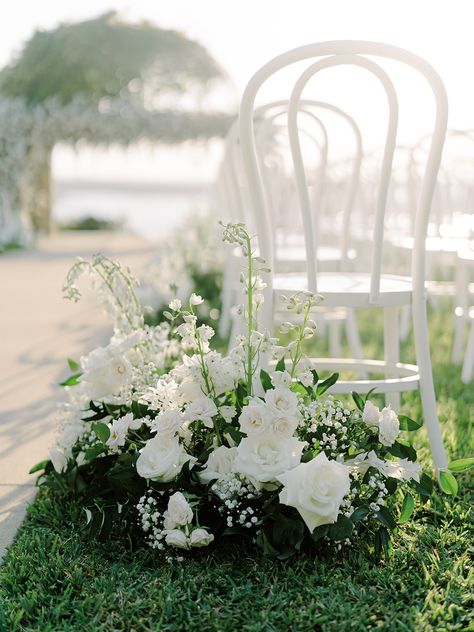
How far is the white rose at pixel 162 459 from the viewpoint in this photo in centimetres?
168

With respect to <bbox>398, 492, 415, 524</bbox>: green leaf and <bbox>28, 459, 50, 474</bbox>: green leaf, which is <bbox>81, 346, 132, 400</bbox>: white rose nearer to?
<bbox>28, 459, 50, 474</bbox>: green leaf

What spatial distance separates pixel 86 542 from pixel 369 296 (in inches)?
36.7

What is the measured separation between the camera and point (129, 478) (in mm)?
1773

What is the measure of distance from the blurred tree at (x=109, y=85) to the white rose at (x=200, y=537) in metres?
11.4

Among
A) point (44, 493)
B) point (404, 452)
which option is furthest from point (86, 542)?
point (404, 452)

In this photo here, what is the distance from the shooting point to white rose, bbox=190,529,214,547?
1.64 m

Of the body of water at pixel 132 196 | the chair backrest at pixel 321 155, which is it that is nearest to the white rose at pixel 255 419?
the chair backrest at pixel 321 155

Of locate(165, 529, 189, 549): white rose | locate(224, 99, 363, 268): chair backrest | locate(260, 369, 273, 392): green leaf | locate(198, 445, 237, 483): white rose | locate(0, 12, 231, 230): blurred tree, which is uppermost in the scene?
locate(0, 12, 231, 230): blurred tree

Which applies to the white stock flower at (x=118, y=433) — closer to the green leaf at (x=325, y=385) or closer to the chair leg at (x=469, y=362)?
the green leaf at (x=325, y=385)

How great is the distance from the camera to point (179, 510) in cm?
165

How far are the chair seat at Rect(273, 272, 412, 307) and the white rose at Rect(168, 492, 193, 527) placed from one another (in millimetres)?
636

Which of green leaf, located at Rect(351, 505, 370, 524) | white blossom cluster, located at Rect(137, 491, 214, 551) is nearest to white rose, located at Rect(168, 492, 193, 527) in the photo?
white blossom cluster, located at Rect(137, 491, 214, 551)

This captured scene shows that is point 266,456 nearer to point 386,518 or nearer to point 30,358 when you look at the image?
point 386,518

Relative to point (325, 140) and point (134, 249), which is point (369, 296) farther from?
point (134, 249)
